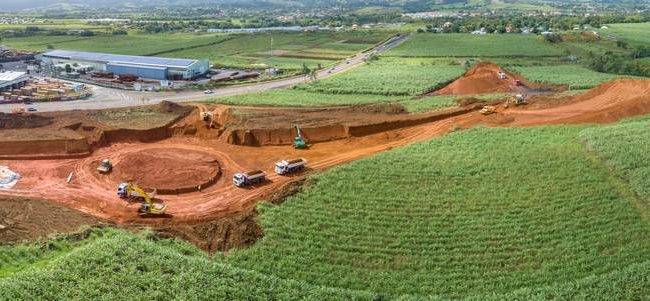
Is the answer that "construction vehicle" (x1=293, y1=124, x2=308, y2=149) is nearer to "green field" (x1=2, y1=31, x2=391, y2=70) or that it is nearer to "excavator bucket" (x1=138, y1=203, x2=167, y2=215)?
"excavator bucket" (x1=138, y1=203, x2=167, y2=215)

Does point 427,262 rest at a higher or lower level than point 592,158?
lower

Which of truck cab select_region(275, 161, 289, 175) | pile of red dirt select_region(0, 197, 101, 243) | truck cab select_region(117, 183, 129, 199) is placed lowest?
pile of red dirt select_region(0, 197, 101, 243)

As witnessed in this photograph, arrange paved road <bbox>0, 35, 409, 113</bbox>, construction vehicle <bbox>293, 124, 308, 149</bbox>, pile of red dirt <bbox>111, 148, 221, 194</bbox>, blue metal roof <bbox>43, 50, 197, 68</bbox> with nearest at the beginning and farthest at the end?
1. pile of red dirt <bbox>111, 148, 221, 194</bbox>
2. construction vehicle <bbox>293, 124, 308, 149</bbox>
3. paved road <bbox>0, 35, 409, 113</bbox>
4. blue metal roof <bbox>43, 50, 197, 68</bbox>

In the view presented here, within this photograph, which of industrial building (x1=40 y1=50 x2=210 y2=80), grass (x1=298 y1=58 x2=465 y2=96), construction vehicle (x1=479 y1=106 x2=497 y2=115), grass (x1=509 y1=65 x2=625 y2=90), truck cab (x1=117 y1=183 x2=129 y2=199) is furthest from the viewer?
industrial building (x1=40 y1=50 x2=210 y2=80)

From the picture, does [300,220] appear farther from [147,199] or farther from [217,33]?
[217,33]

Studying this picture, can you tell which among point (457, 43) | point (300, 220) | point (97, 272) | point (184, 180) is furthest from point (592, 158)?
point (457, 43)

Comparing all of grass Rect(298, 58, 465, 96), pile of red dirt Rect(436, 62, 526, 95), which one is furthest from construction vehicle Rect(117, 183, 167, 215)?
pile of red dirt Rect(436, 62, 526, 95)
